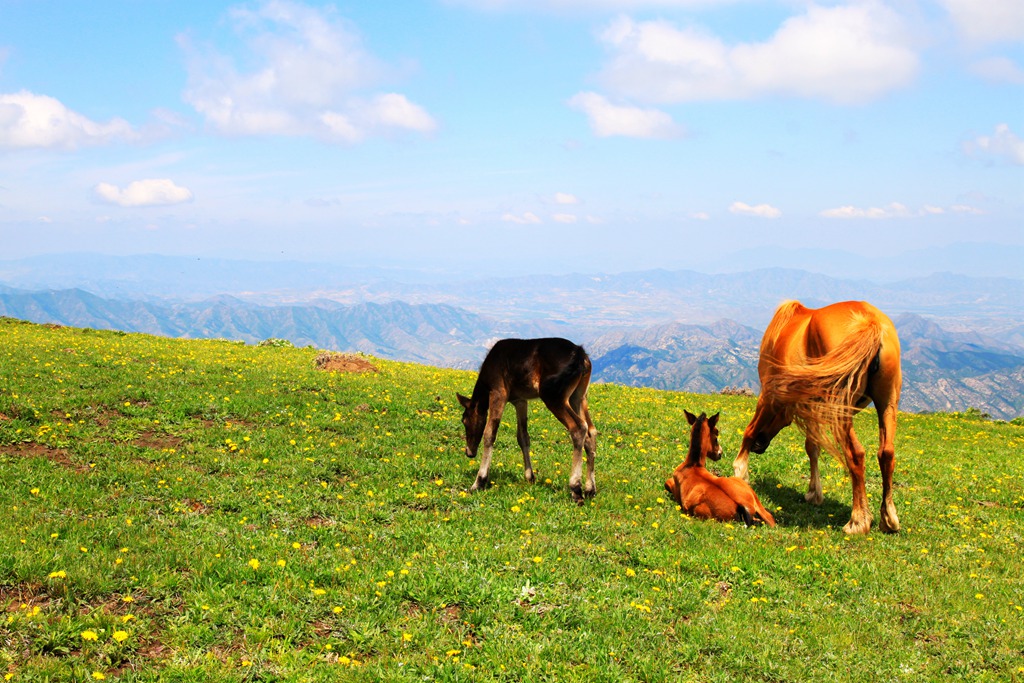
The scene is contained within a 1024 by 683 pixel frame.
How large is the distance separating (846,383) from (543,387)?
506 cm

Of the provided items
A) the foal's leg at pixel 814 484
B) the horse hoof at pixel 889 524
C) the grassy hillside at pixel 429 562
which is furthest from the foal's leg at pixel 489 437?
the horse hoof at pixel 889 524

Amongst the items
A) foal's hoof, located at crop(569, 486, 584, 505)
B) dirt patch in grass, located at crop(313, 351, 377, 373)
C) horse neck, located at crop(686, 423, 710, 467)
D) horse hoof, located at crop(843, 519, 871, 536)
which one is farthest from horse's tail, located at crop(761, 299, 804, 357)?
dirt patch in grass, located at crop(313, 351, 377, 373)

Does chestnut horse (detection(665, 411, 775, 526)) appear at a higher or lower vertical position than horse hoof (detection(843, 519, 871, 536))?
higher

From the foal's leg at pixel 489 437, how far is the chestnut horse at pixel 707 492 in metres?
3.66

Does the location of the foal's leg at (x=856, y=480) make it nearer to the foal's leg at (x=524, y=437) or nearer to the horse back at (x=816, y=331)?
the horse back at (x=816, y=331)

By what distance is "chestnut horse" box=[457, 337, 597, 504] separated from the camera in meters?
11.9

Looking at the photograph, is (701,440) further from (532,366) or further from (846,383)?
(532,366)

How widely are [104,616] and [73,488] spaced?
16.4ft

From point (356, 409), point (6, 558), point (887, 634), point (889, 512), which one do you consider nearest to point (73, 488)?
point (6, 558)

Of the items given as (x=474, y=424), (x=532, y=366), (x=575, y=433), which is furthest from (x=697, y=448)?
(x=474, y=424)

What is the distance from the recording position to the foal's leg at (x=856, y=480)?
36.0 feet

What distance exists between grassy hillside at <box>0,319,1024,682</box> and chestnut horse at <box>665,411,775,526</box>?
42cm

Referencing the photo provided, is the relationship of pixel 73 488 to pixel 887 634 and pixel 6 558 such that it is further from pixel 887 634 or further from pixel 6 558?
pixel 887 634

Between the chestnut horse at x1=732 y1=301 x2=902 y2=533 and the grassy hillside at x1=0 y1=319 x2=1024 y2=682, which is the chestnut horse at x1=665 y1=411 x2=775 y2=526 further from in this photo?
the chestnut horse at x1=732 y1=301 x2=902 y2=533
